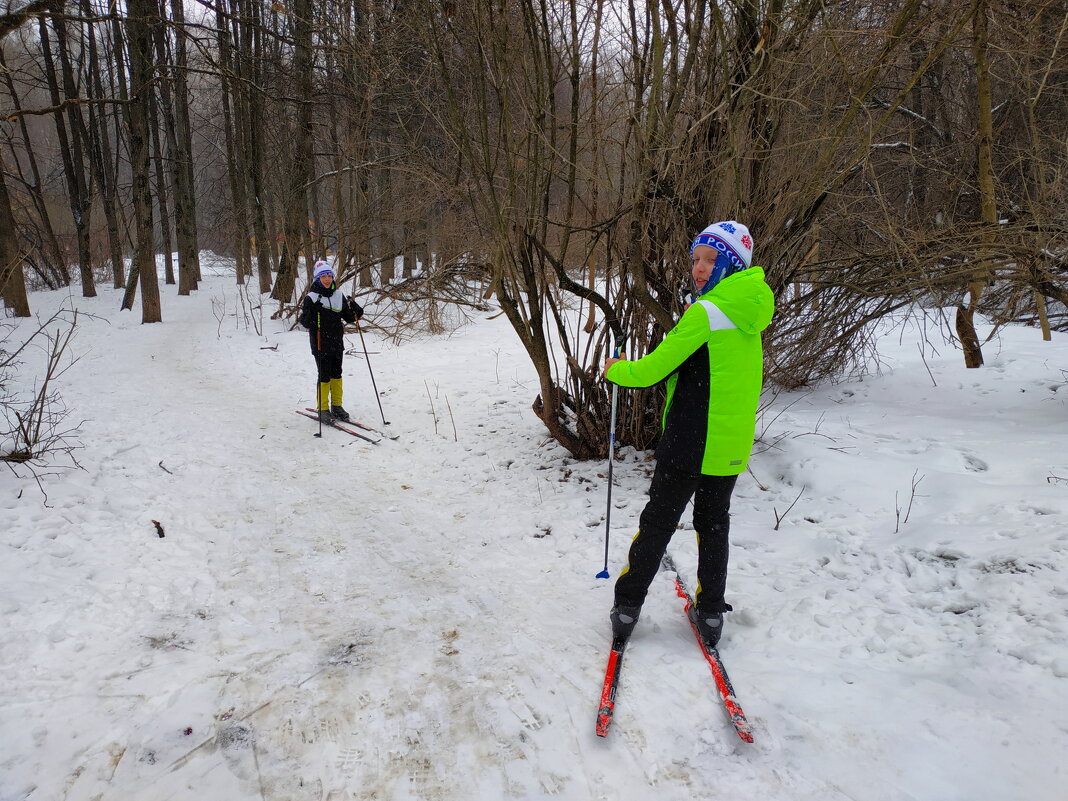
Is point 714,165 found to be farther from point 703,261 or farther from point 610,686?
point 610,686

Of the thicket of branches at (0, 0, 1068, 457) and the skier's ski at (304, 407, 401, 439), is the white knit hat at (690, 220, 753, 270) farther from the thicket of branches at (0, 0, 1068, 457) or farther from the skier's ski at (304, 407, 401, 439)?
the skier's ski at (304, 407, 401, 439)

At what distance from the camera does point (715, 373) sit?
2.96 m

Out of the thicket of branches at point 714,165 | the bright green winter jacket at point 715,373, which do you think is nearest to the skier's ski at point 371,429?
the thicket of branches at point 714,165

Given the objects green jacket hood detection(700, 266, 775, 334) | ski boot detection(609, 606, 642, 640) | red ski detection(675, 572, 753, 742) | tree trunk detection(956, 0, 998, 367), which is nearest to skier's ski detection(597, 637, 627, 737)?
ski boot detection(609, 606, 642, 640)

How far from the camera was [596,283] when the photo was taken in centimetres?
625

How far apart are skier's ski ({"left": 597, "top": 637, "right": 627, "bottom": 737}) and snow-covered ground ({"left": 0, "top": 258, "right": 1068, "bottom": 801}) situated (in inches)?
2.6

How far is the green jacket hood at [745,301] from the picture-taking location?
288 cm

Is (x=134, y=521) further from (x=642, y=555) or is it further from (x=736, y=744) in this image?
(x=736, y=744)

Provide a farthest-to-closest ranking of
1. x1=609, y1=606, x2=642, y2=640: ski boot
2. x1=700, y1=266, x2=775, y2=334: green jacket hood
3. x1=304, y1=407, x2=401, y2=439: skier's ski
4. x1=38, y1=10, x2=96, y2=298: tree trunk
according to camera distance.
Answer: x1=38, y1=10, x2=96, y2=298: tree trunk, x1=304, y1=407, x2=401, y2=439: skier's ski, x1=609, y1=606, x2=642, y2=640: ski boot, x1=700, y1=266, x2=775, y2=334: green jacket hood

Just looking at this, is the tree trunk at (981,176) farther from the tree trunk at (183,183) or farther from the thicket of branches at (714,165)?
the tree trunk at (183,183)

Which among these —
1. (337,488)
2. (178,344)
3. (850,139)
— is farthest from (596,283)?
(178,344)

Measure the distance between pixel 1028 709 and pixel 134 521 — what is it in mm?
5848

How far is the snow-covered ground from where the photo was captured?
2.54 metres

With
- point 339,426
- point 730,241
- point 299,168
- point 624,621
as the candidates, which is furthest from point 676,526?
point 299,168
